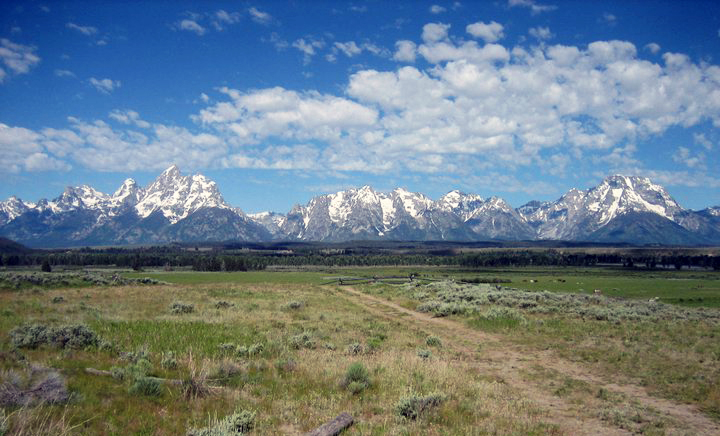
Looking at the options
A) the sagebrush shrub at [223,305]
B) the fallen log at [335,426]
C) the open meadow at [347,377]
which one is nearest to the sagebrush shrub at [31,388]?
the open meadow at [347,377]

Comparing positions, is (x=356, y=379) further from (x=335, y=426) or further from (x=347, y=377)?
(x=335, y=426)

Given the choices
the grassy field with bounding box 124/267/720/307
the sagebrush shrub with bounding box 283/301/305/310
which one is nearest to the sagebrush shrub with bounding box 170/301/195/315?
the sagebrush shrub with bounding box 283/301/305/310

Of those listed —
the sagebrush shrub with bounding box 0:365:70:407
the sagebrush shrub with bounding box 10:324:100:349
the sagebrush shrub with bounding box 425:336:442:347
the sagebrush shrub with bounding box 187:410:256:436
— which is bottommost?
the sagebrush shrub with bounding box 425:336:442:347

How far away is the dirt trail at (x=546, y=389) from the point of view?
12.0 meters

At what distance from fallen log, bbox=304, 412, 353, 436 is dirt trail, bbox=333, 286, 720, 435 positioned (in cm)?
576

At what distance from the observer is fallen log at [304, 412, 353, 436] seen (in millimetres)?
9680

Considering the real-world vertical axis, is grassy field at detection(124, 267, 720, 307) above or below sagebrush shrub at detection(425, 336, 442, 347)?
below

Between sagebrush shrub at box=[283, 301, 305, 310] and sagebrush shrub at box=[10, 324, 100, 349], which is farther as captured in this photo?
sagebrush shrub at box=[283, 301, 305, 310]

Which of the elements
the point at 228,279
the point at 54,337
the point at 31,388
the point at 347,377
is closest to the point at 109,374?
the point at 31,388

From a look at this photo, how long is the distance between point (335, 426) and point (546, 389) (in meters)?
9.44

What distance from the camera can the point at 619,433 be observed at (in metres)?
11.4

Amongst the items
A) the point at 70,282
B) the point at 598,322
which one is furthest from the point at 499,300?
the point at 70,282

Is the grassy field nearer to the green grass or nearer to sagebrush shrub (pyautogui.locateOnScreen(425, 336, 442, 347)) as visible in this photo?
the green grass

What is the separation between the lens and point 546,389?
1572 centimetres
